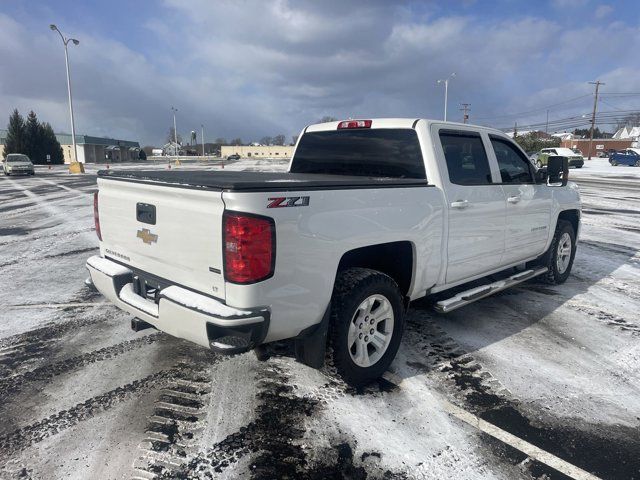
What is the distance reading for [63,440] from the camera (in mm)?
2889

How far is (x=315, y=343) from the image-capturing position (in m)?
3.23

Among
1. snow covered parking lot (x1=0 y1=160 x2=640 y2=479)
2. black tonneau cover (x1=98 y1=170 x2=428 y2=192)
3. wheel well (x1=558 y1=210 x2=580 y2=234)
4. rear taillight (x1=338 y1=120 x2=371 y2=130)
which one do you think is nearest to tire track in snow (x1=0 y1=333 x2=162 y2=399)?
snow covered parking lot (x1=0 y1=160 x2=640 y2=479)

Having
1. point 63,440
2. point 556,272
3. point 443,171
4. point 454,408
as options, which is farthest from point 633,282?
point 63,440

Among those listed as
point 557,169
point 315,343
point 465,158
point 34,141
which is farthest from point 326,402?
point 34,141

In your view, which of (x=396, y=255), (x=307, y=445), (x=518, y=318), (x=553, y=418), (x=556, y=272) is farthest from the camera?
(x=556, y=272)

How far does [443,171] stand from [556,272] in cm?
312

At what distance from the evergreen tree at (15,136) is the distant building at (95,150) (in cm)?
569

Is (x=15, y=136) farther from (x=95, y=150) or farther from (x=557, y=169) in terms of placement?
(x=557, y=169)

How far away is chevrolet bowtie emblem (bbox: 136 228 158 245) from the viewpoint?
335 cm

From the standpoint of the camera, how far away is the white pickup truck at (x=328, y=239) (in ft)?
9.12

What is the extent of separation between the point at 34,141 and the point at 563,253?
62.8 meters

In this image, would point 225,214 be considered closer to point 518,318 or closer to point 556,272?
point 518,318

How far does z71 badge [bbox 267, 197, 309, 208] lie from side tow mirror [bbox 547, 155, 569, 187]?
366 centimetres

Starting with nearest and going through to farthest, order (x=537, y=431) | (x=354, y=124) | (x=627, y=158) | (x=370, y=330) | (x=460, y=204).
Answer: (x=537, y=431), (x=370, y=330), (x=460, y=204), (x=354, y=124), (x=627, y=158)
